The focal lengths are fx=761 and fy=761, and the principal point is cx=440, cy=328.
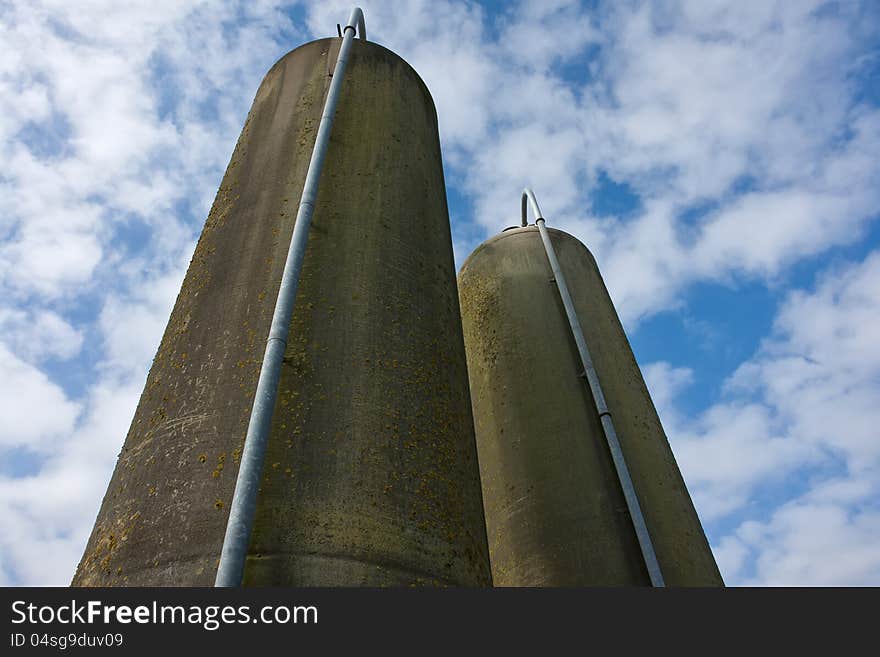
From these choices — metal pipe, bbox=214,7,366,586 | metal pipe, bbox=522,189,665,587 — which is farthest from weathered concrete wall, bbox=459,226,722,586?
metal pipe, bbox=214,7,366,586

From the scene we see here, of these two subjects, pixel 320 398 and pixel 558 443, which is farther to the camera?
pixel 558 443

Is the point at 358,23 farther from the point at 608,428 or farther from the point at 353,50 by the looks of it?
the point at 608,428

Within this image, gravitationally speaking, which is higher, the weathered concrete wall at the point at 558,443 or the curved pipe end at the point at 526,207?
the curved pipe end at the point at 526,207

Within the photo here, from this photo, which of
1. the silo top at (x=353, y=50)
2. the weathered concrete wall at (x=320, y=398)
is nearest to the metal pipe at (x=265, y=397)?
the weathered concrete wall at (x=320, y=398)

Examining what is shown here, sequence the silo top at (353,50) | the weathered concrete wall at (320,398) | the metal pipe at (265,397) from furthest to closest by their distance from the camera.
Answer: the silo top at (353,50), the weathered concrete wall at (320,398), the metal pipe at (265,397)

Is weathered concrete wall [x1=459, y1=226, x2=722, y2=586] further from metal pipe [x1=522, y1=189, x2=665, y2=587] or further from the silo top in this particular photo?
the silo top

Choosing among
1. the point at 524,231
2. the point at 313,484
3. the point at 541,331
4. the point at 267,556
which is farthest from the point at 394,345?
the point at 524,231

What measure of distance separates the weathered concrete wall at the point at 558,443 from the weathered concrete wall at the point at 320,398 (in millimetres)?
3064

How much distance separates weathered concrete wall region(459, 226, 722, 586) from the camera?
26.0 feet

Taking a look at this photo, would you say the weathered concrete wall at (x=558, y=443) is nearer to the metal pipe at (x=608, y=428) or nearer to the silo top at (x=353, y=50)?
the metal pipe at (x=608, y=428)

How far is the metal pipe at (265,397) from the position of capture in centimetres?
378

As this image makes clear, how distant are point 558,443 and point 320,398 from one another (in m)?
4.65

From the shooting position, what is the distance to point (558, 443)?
8633 millimetres

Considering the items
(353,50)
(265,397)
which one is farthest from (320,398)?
(353,50)
